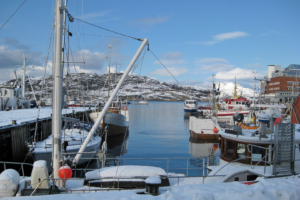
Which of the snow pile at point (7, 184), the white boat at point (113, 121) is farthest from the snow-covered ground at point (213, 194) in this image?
the white boat at point (113, 121)

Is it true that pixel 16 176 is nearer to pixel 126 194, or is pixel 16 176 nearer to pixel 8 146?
pixel 126 194

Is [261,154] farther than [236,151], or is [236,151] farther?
[236,151]

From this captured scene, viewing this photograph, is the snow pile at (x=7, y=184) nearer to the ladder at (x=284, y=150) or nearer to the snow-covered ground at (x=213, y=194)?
the snow-covered ground at (x=213, y=194)

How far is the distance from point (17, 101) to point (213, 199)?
55.7 meters

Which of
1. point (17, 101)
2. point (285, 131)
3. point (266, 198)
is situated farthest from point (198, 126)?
point (17, 101)

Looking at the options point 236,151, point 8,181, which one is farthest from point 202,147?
point 8,181

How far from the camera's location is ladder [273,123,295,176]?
30.3 feet

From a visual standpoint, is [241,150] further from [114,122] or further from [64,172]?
[114,122]

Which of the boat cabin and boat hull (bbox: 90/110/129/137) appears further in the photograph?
boat hull (bbox: 90/110/129/137)

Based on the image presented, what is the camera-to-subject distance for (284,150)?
941 centimetres

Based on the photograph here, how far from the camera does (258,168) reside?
1027cm

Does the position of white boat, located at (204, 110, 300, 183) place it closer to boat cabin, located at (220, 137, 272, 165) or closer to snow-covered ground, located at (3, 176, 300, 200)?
boat cabin, located at (220, 137, 272, 165)

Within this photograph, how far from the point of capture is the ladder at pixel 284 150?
923 centimetres

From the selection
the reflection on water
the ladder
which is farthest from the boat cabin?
the reflection on water
